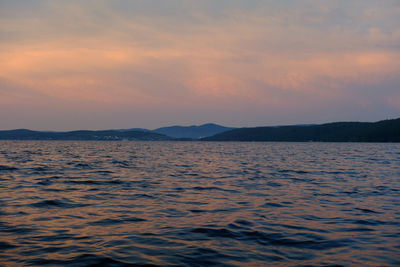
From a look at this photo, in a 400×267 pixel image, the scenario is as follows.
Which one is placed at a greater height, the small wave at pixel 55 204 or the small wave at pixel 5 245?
the small wave at pixel 5 245

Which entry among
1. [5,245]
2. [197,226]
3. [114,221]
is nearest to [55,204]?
[114,221]

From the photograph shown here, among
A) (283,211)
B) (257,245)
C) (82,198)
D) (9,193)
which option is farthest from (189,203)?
(9,193)

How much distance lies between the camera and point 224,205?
52.0 ft

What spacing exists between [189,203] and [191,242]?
610cm

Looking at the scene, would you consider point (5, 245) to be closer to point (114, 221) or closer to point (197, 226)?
point (114, 221)

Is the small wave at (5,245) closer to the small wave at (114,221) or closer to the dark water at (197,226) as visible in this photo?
the dark water at (197,226)

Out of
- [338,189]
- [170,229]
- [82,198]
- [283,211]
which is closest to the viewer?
[170,229]

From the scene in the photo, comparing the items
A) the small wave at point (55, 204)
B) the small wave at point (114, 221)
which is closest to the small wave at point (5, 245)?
the small wave at point (114, 221)

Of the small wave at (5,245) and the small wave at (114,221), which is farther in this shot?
the small wave at (114,221)

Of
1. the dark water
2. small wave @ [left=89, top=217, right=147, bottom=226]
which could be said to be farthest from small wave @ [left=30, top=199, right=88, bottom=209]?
small wave @ [left=89, top=217, right=147, bottom=226]

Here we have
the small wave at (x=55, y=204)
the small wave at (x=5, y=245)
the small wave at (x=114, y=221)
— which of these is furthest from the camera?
the small wave at (x=55, y=204)

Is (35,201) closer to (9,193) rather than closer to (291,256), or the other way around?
(9,193)

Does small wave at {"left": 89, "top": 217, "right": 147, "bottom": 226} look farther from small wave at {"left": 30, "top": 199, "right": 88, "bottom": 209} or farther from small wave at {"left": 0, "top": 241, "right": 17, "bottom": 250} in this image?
small wave at {"left": 30, "top": 199, "right": 88, "bottom": 209}

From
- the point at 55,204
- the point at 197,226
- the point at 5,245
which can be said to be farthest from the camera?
the point at 55,204
